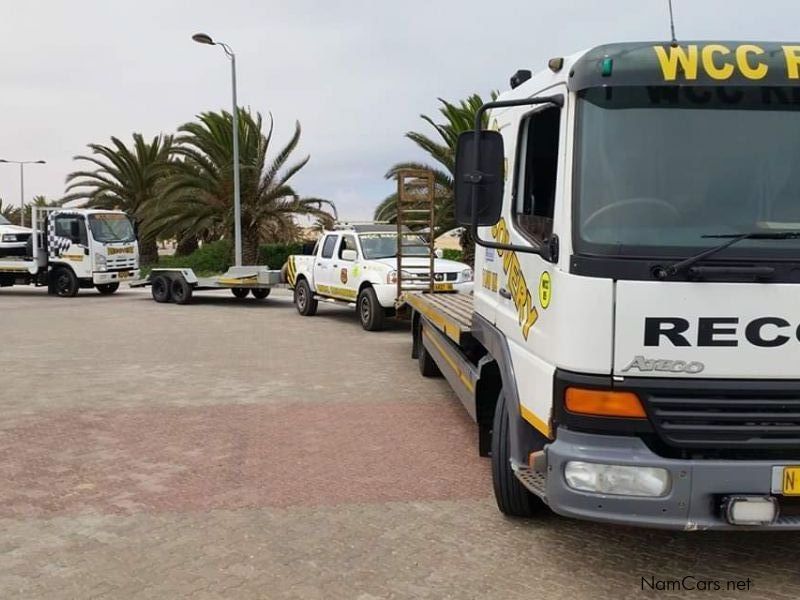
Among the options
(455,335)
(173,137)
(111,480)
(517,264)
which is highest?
(173,137)

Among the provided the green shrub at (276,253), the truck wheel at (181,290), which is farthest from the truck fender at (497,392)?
the green shrub at (276,253)

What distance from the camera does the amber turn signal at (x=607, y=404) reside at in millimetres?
3180

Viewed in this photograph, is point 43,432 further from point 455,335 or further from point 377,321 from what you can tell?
point 377,321

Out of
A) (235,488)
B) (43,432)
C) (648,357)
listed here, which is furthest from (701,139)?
(43,432)

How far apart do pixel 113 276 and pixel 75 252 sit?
1192 millimetres

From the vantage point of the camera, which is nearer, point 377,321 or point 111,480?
point 111,480

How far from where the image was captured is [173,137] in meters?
29.7

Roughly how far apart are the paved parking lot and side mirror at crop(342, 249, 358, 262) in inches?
200

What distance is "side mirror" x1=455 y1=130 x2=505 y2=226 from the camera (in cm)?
362

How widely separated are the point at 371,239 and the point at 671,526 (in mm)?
11370

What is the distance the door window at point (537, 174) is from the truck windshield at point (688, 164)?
33cm

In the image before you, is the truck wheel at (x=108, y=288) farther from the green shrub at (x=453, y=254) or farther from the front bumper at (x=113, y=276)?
the green shrub at (x=453, y=254)

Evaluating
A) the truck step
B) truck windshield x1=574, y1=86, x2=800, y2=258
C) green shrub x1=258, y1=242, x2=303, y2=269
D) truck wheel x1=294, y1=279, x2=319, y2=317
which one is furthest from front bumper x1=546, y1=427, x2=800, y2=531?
green shrub x1=258, y1=242, x2=303, y2=269
